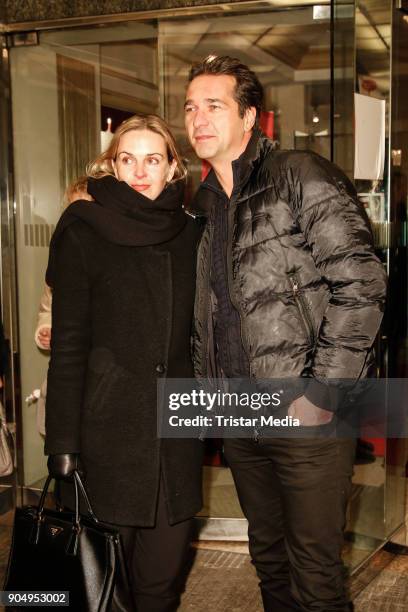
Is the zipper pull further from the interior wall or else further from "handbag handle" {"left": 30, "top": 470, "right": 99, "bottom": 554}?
the interior wall

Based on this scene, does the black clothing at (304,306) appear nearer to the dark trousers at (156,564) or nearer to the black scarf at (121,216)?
the black scarf at (121,216)

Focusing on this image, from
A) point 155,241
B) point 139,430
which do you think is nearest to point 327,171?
point 155,241

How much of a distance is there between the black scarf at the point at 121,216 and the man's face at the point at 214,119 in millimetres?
211

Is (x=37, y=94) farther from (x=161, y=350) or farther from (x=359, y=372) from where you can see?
(x=359, y=372)

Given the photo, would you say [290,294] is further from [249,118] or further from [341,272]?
[249,118]

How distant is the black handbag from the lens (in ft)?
6.59

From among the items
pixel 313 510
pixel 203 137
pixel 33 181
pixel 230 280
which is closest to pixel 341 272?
pixel 230 280

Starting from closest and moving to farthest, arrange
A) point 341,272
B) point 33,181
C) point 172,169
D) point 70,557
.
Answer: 1. point 70,557
2. point 341,272
3. point 172,169
4. point 33,181

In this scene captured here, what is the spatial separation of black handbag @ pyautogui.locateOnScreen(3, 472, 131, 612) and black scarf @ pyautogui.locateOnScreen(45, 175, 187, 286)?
2.17ft

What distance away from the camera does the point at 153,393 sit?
7.25ft

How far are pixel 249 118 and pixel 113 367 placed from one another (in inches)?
34.8

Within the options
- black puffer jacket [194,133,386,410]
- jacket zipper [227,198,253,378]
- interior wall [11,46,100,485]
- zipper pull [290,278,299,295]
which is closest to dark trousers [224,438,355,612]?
black puffer jacket [194,133,386,410]

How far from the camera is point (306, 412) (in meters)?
2.21

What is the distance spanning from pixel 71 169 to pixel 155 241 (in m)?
2.05
